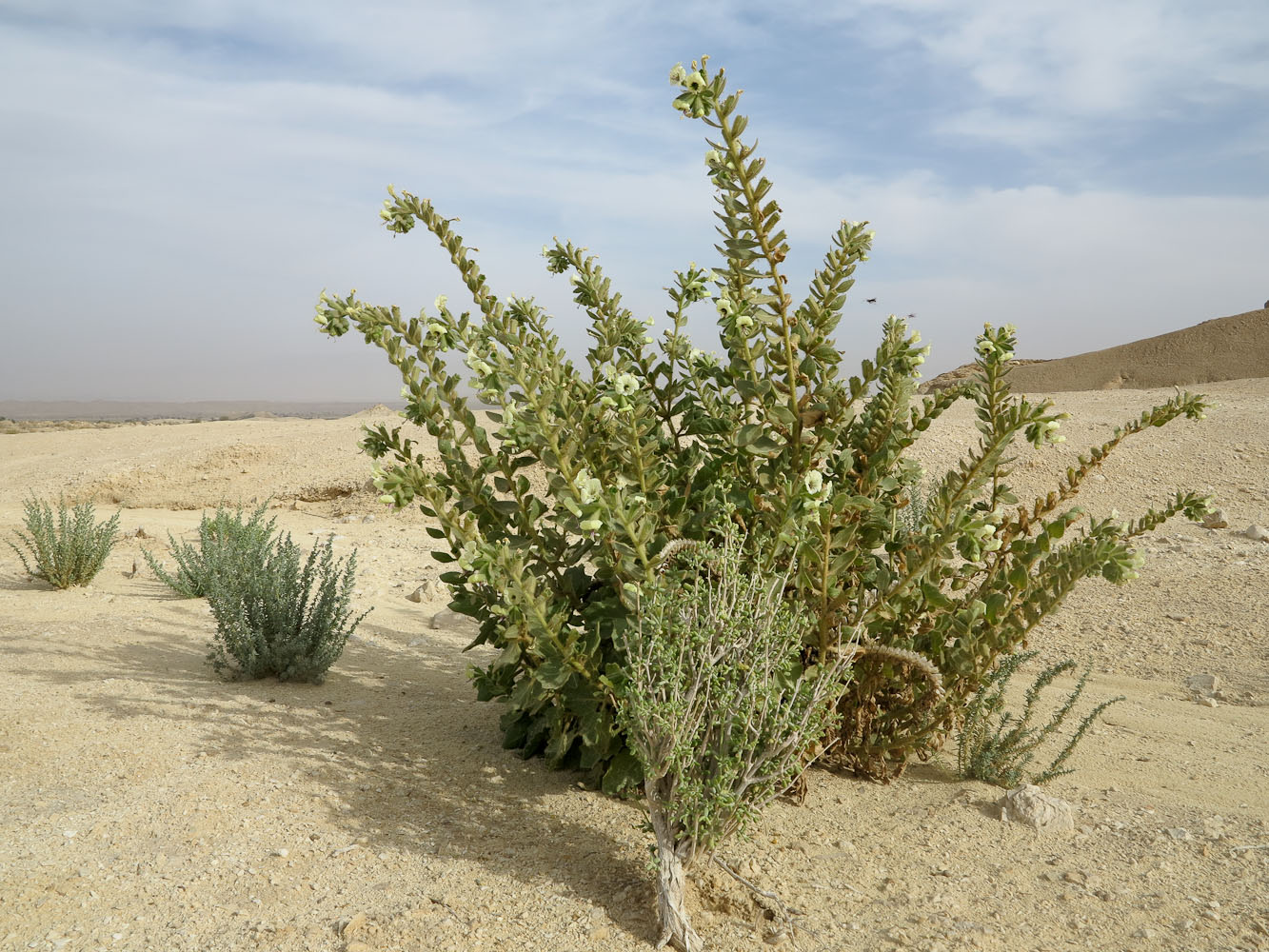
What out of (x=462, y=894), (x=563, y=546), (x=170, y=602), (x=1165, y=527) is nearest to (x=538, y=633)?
(x=563, y=546)

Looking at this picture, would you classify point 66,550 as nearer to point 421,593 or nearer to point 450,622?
point 421,593

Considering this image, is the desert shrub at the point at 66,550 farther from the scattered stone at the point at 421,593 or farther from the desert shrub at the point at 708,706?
the desert shrub at the point at 708,706

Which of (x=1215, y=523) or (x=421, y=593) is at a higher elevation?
(x=1215, y=523)

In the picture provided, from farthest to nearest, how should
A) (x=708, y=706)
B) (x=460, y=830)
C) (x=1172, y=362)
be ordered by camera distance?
(x=1172, y=362) < (x=460, y=830) < (x=708, y=706)

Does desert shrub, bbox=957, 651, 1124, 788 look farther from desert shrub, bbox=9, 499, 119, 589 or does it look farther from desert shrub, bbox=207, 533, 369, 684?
desert shrub, bbox=9, 499, 119, 589

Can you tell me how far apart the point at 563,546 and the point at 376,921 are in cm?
122

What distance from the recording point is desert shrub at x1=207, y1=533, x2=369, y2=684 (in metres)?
4.32

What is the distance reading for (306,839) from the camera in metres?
2.81

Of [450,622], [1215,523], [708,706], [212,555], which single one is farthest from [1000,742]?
[1215,523]

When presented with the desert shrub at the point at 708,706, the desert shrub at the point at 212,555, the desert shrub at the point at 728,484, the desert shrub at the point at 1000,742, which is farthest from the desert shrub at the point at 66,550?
the desert shrub at the point at 1000,742

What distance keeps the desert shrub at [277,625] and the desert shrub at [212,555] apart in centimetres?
24

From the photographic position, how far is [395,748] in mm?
3529

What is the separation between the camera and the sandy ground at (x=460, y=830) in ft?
8.02

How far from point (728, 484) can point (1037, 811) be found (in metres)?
1.41
